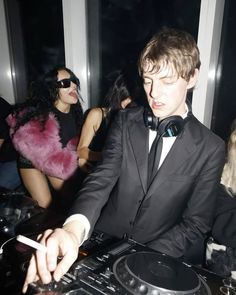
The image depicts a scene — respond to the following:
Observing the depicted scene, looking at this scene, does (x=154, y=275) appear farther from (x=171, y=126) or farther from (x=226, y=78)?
(x=226, y=78)

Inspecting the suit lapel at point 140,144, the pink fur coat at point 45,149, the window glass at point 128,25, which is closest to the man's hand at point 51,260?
the suit lapel at point 140,144

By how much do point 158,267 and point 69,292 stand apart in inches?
9.4

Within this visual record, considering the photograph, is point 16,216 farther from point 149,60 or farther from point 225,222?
point 225,222

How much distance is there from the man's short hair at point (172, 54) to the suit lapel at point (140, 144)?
0.95ft

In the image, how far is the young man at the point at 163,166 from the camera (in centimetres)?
117

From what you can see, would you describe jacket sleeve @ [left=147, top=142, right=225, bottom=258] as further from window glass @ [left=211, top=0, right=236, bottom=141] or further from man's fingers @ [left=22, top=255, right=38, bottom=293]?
window glass @ [left=211, top=0, right=236, bottom=141]

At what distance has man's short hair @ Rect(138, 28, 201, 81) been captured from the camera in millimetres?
1148

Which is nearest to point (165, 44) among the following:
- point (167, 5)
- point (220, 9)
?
point (220, 9)

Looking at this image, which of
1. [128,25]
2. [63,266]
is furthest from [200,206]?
[128,25]

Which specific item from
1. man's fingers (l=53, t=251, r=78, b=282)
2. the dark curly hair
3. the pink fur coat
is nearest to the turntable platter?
man's fingers (l=53, t=251, r=78, b=282)

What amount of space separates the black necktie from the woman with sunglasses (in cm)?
137

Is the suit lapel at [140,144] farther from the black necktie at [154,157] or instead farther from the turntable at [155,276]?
the turntable at [155,276]

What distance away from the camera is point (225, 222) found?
5.28ft

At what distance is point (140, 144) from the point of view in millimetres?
1367
